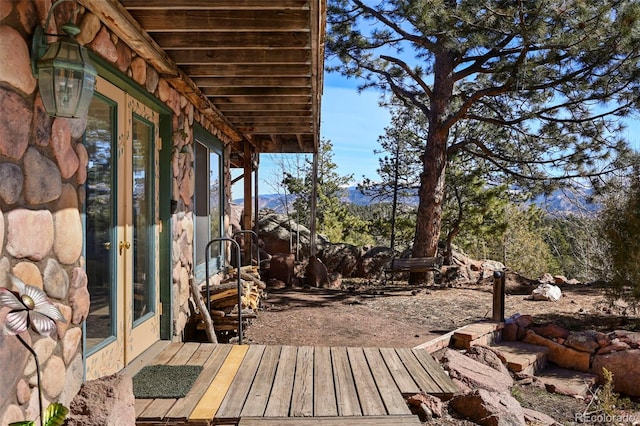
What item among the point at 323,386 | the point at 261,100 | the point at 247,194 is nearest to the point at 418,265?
the point at 247,194

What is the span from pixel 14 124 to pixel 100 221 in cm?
112

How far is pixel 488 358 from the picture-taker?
4.77 m

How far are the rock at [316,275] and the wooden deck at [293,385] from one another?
597cm

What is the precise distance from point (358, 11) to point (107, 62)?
8.03m

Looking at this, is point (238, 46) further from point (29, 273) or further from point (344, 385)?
point (344, 385)

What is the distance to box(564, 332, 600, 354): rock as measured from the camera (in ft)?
17.5

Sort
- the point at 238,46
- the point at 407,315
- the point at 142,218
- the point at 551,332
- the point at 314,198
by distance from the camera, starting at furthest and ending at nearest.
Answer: the point at 314,198
the point at 407,315
the point at 551,332
the point at 142,218
the point at 238,46

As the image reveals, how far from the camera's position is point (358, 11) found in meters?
10.2

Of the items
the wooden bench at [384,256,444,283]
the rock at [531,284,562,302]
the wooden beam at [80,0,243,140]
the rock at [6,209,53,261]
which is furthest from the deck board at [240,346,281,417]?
the wooden bench at [384,256,444,283]

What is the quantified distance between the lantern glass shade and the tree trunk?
29.4 feet

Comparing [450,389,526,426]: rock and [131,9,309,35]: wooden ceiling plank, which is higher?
[131,9,309,35]: wooden ceiling plank

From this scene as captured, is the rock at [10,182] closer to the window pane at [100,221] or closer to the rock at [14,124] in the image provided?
the rock at [14,124]

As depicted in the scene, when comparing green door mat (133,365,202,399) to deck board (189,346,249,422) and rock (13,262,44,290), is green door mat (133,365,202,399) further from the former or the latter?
rock (13,262,44,290)

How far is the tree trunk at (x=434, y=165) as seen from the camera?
1044 cm
